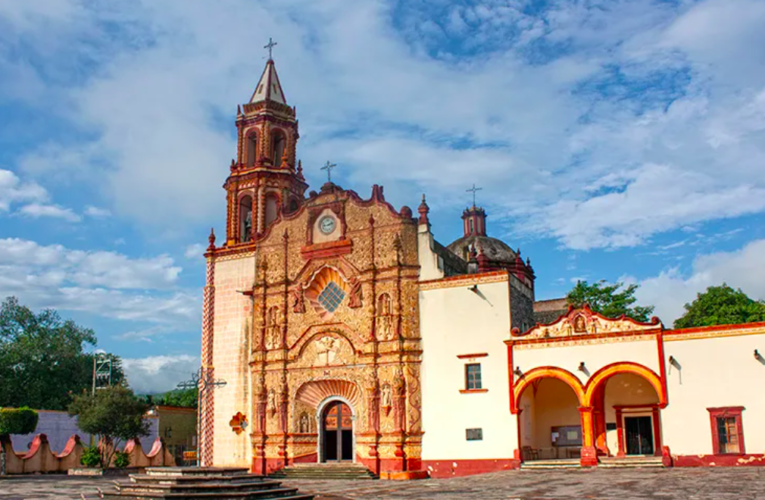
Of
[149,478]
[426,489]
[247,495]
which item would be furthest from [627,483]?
[149,478]

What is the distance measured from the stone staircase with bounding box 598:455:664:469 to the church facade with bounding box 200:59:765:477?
418mm

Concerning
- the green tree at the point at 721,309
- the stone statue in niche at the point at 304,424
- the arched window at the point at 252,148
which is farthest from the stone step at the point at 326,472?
the green tree at the point at 721,309

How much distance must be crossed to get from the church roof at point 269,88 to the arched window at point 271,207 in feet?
14.9

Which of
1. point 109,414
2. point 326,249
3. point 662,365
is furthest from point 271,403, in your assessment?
A: point 662,365

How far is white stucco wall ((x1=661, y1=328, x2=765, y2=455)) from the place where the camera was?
22812 mm

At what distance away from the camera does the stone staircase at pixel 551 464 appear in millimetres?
24625

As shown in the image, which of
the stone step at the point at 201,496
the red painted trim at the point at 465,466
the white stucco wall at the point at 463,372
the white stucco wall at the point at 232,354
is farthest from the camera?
the white stucco wall at the point at 232,354

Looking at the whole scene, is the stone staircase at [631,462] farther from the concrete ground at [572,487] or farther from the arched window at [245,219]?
the arched window at [245,219]

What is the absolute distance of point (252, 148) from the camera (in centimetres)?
3534

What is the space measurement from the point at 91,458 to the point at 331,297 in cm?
1191

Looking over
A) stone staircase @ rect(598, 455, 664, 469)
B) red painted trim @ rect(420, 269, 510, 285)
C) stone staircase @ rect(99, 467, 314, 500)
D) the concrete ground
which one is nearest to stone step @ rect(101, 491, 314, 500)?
stone staircase @ rect(99, 467, 314, 500)

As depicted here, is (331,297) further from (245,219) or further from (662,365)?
(662,365)

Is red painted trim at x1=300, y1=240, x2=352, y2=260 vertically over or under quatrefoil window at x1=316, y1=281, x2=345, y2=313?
over

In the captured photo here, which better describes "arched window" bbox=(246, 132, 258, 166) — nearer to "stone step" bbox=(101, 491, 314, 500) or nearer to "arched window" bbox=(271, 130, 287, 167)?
"arched window" bbox=(271, 130, 287, 167)
